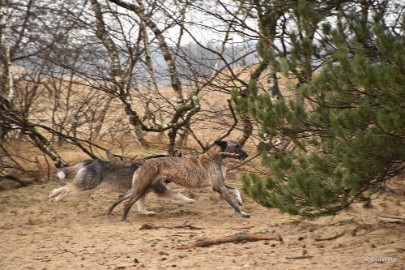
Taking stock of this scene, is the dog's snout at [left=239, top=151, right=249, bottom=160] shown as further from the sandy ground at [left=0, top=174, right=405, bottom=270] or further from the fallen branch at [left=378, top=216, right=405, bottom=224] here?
the fallen branch at [left=378, top=216, right=405, bottom=224]

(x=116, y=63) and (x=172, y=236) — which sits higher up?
(x=116, y=63)

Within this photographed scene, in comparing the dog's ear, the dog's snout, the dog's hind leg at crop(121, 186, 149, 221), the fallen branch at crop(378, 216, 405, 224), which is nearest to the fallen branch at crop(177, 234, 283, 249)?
the fallen branch at crop(378, 216, 405, 224)

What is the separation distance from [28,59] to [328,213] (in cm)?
1044

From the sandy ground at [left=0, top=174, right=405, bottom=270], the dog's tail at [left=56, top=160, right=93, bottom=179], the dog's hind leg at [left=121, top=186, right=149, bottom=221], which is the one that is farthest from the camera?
the dog's tail at [left=56, top=160, right=93, bottom=179]

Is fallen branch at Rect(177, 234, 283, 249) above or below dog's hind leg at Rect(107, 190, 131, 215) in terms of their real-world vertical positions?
below

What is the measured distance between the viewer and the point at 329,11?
7961mm

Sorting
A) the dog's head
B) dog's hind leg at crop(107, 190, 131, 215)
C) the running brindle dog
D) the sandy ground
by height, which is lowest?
the sandy ground

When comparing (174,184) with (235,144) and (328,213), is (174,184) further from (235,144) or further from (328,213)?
(328,213)

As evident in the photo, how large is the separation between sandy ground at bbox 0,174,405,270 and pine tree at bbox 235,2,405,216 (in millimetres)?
704

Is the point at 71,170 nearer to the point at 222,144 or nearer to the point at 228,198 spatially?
the point at 222,144

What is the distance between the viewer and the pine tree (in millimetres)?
6336

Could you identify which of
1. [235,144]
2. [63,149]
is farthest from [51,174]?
[235,144]

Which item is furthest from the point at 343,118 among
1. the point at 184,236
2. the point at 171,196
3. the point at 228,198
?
the point at 171,196

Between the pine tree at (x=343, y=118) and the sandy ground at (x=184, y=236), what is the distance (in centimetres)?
70
